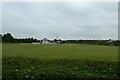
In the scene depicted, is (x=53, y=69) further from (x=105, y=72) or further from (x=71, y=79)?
(x=105, y=72)

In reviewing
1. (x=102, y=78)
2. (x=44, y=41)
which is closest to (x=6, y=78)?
(x=102, y=78)

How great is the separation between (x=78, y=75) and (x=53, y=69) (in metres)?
1.60

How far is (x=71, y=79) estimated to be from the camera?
1123cm

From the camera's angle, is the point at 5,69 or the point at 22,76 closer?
the point at 22,76

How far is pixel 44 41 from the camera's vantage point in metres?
96.9

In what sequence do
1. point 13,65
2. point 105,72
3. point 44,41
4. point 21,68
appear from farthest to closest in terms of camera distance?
1. point 44,41
2. point 13,65
3. point 21,68
4. point 105,72

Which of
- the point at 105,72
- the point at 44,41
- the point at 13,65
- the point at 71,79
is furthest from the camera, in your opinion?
the point at 44,41

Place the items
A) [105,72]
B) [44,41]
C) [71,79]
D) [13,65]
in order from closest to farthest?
[71,79], [105,72], [13,65], [44,41]

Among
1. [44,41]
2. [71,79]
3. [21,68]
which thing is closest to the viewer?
[71,79]

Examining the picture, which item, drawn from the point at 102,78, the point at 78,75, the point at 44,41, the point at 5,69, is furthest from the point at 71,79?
the point at 44,41

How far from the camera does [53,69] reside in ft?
41.6

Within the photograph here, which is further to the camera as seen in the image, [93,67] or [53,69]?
[93,67]

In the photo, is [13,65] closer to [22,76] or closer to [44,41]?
[22,76]

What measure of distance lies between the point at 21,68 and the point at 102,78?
4206 millimetres
